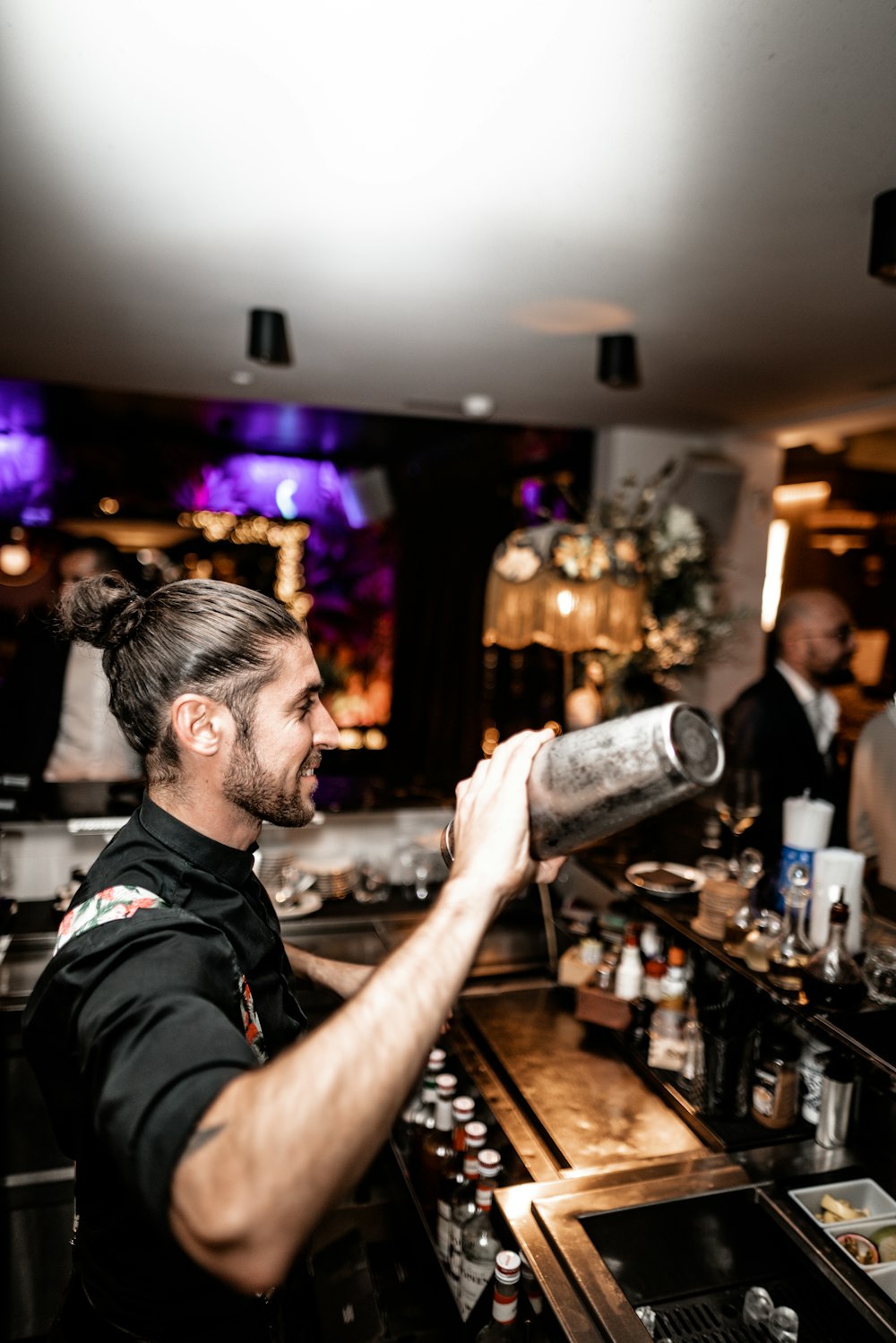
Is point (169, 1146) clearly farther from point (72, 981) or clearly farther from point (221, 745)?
point (221, 745)

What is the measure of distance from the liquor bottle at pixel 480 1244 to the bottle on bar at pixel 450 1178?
0.07 m

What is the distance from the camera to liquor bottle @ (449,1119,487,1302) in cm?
184

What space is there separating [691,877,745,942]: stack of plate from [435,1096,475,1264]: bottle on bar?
71cm

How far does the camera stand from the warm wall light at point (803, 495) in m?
6.36

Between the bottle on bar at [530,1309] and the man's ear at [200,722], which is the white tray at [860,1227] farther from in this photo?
the man's ear at [200,722]

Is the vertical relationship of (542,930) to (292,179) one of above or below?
below

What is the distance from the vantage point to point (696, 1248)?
65.2 inches

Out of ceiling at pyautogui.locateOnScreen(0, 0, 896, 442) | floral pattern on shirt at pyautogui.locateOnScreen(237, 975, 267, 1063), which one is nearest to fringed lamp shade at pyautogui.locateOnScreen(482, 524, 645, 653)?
ceiling at pyautogui.locateOnScreen(0, 0, 896, 442)

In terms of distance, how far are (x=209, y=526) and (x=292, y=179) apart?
14.4 ft

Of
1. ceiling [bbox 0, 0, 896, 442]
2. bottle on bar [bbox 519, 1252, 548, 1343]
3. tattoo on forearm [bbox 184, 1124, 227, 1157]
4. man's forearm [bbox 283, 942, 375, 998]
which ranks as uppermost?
ceiling [bbox 0, 0, 896, 442]

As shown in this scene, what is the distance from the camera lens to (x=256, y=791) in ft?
3.92

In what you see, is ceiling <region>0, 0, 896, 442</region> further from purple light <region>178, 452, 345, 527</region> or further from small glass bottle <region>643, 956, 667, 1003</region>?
purple light <region>178, 452, 345, 527</region>

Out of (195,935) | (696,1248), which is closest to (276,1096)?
(195,935)

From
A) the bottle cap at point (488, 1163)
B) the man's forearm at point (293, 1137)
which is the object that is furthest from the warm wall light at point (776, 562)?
the man's forearm at point (293, 1137)
